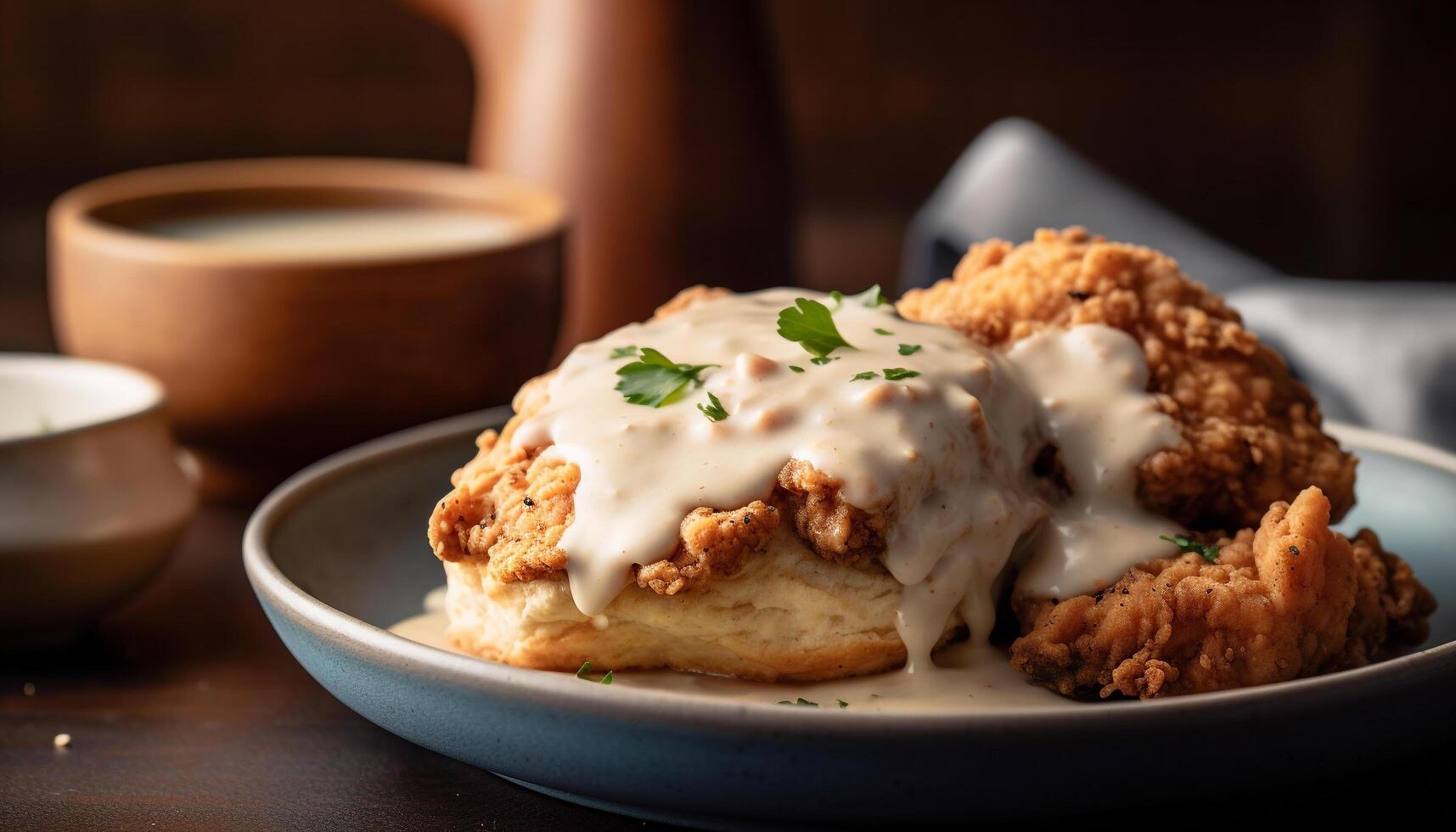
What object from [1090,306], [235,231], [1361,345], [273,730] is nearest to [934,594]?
[1090,306]

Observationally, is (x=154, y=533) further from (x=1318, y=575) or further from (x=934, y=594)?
(x=1318, y=575)

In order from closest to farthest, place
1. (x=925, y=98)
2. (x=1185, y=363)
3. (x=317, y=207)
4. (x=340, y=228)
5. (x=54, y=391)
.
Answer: (x=1185, y=363)
(x=54, y=391)
(x=340, y=228)
(x=317, y=207)
(x=925, y=98)

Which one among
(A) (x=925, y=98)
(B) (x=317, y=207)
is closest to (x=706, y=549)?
(B) (x=317, y=207)

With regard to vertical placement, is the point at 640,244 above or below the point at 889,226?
above

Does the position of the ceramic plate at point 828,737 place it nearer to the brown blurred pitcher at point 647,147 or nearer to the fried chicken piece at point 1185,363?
the fried chicken piece at point 1185,363

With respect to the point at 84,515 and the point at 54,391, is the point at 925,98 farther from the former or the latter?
the point at 84,515

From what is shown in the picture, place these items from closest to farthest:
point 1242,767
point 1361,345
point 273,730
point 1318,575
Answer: point 1242,767
point 1318,575
point 273,730
point 1361,345

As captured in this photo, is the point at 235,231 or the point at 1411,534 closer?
the point at 1411,534
